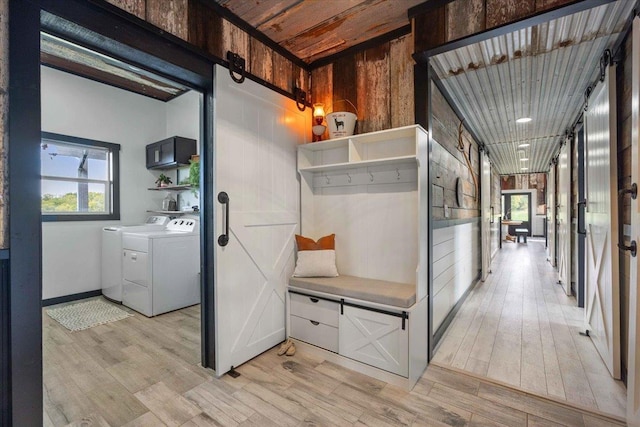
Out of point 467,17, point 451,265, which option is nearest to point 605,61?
point 467,17

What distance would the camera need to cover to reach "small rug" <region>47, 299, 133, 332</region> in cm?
294

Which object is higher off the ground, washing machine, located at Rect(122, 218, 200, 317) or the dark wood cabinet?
the dark wood cabinet

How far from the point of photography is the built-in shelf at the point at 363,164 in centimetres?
213

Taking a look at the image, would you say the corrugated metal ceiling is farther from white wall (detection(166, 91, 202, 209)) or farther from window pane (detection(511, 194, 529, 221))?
window pane (detection(511, 194, 529, 221))

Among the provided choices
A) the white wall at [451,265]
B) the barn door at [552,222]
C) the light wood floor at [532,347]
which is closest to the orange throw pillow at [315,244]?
the white wall at [451,265]

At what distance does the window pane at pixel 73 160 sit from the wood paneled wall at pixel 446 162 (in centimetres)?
437

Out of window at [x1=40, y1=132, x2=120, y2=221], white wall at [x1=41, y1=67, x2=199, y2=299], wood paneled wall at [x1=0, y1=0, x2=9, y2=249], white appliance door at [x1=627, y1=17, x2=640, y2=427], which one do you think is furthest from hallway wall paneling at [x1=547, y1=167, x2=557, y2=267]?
window at [x1=40, y1=132, x2=120, y2=221]

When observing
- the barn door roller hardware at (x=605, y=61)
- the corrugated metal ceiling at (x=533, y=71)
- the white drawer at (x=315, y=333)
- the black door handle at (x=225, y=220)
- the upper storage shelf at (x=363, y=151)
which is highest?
the corrugated metal ceiling at (x=533, y=71)

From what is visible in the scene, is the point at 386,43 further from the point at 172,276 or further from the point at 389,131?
the point at 172,276

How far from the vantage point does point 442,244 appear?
2.71 m

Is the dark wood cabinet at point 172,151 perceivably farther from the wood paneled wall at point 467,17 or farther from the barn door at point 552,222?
the barn door at point 552,222

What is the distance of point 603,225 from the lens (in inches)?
83.1

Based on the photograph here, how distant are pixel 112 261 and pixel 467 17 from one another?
449cm

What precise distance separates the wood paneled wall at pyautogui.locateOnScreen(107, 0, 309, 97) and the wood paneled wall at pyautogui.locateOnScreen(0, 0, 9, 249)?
1.45ft
